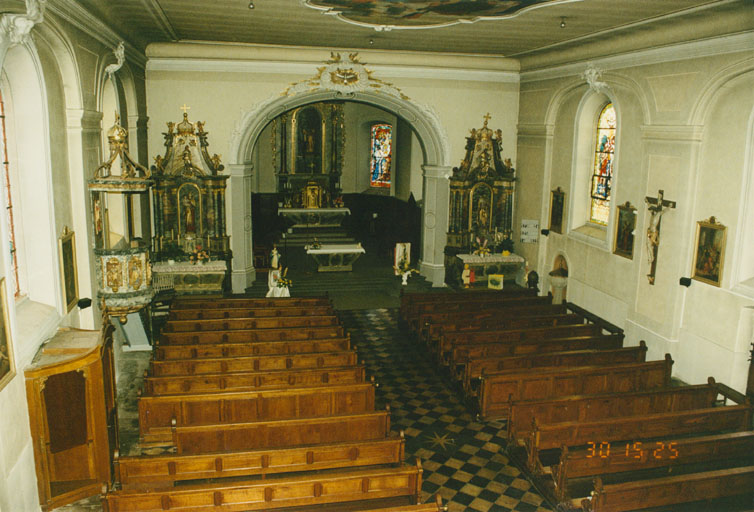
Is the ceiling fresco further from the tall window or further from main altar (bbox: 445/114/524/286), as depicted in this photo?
main altar (bbox: 445/114/524/286)

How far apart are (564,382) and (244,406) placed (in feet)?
15.6

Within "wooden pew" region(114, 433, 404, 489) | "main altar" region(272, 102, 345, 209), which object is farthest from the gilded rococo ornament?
"wooden pew" region(114, 433, 404, 489)

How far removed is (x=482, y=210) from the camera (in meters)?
17.2

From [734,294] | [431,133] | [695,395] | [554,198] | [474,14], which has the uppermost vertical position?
[474,14]

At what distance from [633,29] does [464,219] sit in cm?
694

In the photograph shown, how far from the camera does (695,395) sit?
8930 millimetres

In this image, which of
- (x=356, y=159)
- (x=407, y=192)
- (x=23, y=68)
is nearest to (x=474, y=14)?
(x=23, y=68)

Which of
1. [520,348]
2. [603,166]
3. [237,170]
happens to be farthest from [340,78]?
[520,348]

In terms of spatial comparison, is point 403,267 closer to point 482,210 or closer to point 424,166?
point 482,210

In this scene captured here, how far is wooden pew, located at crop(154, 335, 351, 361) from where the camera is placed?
381 inches

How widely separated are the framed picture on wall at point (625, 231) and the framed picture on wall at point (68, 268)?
969cm

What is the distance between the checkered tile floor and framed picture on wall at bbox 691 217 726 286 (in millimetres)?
4137

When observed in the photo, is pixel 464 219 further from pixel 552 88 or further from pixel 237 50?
pixel 237 50

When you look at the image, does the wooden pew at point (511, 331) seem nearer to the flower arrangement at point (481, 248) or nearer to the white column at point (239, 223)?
the flower arrangement at point (481, 248)
